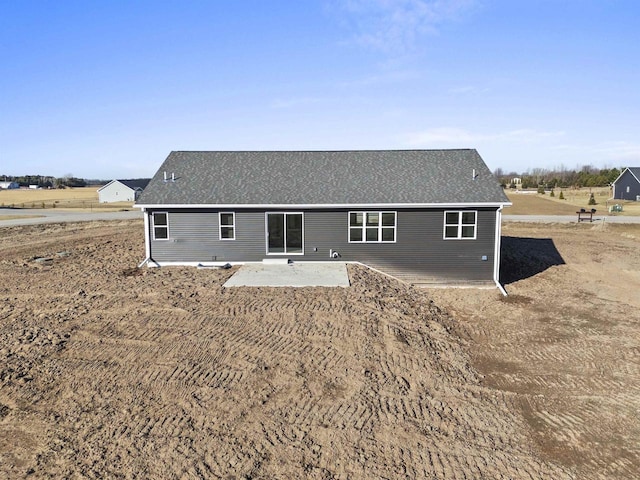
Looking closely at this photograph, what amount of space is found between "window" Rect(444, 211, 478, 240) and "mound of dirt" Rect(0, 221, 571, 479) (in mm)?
3740

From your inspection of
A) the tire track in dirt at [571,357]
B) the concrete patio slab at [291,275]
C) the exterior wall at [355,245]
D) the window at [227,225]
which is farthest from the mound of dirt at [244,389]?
the window at [227,225]

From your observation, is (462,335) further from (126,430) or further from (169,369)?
(126,430)

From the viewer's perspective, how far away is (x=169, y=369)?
8938 millimetres

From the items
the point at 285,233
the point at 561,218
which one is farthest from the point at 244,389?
the point at 561,218

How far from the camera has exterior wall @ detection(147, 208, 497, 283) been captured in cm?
1656

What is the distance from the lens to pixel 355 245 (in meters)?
16.8

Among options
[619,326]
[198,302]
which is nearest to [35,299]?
[198,302]

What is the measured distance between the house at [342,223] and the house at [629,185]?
152 feet

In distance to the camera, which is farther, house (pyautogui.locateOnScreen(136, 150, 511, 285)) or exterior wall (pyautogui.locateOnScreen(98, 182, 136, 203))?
exterior wall (pyautogui.locateOnScreen(98, 182, 136, 203))

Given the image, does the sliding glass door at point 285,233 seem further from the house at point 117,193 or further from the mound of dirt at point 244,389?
Answer: the house at point 117,193

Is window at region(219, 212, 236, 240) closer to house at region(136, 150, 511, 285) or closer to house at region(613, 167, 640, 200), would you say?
house at region(136, 150, 511, 285)

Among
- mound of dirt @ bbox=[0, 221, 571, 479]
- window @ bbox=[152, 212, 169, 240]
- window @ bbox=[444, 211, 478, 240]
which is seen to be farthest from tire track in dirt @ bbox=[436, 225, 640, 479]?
window @ bbox=[152, 212, 169, 240]

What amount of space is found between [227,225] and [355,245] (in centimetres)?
467

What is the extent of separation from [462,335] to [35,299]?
11474mm
